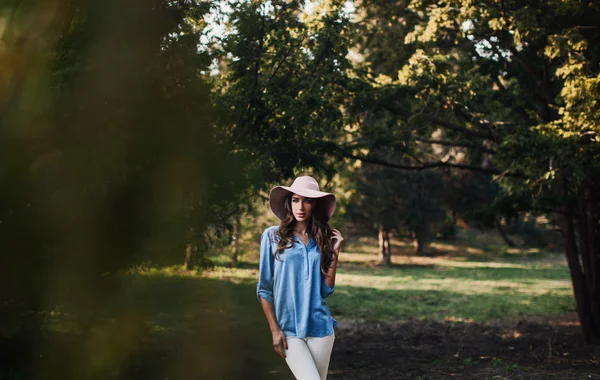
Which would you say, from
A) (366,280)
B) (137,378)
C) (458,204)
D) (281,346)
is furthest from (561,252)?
(281,346)

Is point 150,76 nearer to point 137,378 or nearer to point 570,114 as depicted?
point 137,378

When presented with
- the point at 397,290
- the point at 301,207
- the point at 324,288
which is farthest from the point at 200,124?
the point at 397,290

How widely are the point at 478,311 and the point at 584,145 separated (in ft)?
30.5

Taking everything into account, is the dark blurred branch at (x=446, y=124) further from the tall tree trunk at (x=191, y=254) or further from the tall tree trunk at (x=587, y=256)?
the tall tree trunk at (x=191, y=254)

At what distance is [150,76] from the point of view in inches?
250

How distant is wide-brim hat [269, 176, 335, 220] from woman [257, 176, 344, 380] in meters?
0.01

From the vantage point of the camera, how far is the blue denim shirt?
391 centimetres

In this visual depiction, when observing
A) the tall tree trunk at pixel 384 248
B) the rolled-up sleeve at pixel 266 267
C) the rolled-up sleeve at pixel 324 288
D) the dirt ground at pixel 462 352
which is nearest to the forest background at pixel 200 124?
the dirt ground at pixel 462 352

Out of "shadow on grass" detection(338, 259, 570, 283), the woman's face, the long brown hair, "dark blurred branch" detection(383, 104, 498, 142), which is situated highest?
"dark blurred branch" detection(383, 104, 498, 142)

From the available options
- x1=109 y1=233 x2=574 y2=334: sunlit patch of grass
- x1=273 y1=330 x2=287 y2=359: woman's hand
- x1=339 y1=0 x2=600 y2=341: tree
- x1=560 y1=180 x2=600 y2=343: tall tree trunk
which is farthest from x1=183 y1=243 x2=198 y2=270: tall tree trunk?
x1=560 y1=180 x2=600 y2=343: tall tree trunk

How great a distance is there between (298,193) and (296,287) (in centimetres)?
51

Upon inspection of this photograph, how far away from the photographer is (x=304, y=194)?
394 cm

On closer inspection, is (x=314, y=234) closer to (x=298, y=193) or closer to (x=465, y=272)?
(x=298, y=193)

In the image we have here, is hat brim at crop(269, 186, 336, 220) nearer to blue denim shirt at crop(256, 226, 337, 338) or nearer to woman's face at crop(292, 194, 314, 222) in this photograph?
woman's face at crop(292, 194, 314, 222)
